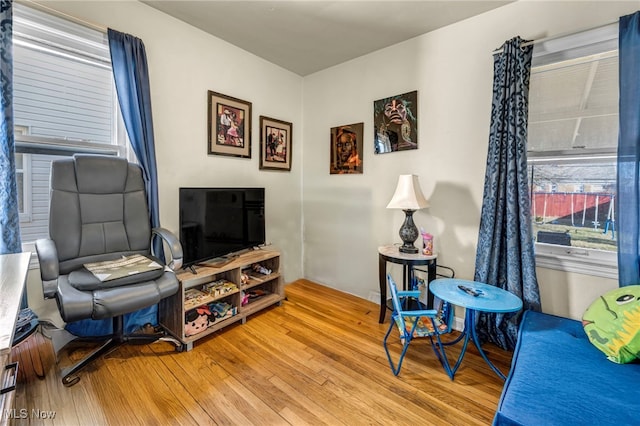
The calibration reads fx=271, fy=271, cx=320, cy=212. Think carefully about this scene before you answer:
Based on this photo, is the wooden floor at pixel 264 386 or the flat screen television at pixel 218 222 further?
the flat screen television at pixel 218 222

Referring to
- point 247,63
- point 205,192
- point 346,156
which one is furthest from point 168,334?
point 247,63

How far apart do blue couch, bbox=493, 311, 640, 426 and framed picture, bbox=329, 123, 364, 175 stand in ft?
6.44

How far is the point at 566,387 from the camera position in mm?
1066

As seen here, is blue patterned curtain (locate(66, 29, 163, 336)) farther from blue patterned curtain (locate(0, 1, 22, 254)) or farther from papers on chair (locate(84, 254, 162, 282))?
blue patterned curtain (locate(0, 1, 22, 254))

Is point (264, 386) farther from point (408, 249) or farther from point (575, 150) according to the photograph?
point (575, 150)

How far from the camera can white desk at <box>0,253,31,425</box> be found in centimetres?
68

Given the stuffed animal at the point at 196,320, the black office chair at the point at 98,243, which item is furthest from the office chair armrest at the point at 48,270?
the stuffed animal at the point at 196,320

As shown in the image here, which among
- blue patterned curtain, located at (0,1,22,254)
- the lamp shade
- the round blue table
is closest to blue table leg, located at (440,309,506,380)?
the round blue table

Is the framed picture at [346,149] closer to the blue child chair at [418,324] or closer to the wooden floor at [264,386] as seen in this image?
the blue child chair at [418,324]

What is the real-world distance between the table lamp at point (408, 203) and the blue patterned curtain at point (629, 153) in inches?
41.9

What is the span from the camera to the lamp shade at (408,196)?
207cm

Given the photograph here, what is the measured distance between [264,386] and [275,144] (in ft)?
7.35

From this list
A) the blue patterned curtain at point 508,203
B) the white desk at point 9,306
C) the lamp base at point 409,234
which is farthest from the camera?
the lamp base at point 409,234

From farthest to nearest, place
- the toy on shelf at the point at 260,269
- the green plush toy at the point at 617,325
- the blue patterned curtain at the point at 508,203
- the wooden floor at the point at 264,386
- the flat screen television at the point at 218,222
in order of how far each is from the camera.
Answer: the toy on shelf at the point at 260,269
the flat screen television at the point at 218,222
the blue patterned curtain at the point at 508,203
the wooden floor at the point at 264,386
the green plush toy at the point at 617,325
